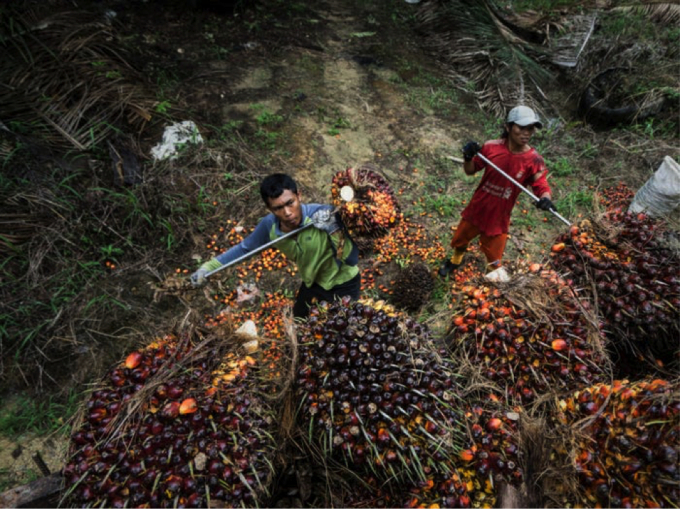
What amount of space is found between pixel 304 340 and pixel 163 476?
0.70m

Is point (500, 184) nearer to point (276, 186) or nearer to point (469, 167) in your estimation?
point (469, 167)

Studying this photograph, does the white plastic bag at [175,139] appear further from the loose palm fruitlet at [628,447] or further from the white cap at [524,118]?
the loose palm fruitlet at [628,447]

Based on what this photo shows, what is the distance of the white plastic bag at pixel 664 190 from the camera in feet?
13.4

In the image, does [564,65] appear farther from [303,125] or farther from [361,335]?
[361,335]

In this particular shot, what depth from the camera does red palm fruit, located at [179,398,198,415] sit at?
1.35m

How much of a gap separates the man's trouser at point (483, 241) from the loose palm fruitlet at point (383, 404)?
90.0 inches

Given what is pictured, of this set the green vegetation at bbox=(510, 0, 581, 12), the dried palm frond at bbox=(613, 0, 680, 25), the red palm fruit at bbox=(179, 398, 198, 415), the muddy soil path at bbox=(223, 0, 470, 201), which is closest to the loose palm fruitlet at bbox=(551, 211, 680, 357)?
the red palm fruit at bbox=(179, 398, 198, 415)

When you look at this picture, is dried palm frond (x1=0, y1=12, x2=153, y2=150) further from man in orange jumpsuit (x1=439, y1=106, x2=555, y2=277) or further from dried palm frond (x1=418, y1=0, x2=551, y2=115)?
dried palm frond (x1=418, y1=0, x2=551, y2=115)

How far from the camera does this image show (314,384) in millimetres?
1495

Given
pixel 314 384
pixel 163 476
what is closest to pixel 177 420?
pixel 163 476

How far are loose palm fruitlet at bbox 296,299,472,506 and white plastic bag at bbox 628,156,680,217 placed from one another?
3911 mm

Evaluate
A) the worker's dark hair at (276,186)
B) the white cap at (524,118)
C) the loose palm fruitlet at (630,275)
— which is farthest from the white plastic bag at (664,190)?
the worker's dark hair at (276,186)

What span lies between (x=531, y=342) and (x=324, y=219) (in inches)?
55.2

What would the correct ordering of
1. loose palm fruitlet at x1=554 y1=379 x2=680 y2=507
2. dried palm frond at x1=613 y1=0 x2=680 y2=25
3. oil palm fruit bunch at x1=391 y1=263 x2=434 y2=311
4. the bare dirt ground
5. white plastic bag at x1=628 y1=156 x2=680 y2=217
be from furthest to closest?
dried palm frond at x1=613 y1=0 x2=680 y2=25 → the bare dirt ground → white plastic bag at x1=628 y1=156 x2=680 y2=217 → oil palm fruit bunch at x1=391 y1=263 x2=434 y2=311 → loose palm fruitlet at x1=554 y1=379 x2=680 y2=507
